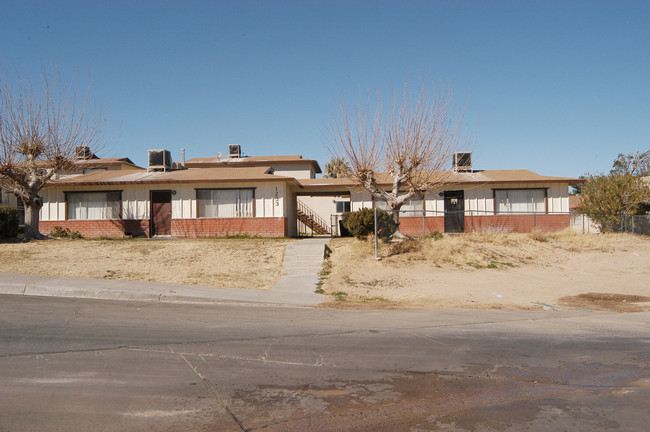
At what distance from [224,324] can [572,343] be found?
18.7ft

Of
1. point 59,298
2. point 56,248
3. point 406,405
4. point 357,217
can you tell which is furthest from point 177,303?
point 56,248

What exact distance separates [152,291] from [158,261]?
5005 millimetres

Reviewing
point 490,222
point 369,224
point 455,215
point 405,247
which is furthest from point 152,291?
point 490,222

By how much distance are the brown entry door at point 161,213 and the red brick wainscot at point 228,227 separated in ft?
1.62

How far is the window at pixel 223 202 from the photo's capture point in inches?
979

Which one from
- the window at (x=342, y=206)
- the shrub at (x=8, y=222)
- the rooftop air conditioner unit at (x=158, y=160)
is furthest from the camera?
the window at (x=342, y=206)

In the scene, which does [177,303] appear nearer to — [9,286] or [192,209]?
[9,286]

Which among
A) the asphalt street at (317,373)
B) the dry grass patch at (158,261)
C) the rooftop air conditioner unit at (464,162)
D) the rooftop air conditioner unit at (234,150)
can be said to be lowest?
the asphalt street at (317,373)

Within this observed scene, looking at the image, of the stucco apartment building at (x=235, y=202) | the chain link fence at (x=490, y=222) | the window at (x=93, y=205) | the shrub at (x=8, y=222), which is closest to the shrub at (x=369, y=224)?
the stucco apartment building at (x=235, y=202)

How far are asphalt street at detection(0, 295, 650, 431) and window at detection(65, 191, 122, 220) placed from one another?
16.8 m

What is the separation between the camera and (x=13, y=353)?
21.2ft

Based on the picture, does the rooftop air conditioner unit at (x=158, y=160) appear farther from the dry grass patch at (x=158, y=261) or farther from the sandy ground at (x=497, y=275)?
the sandy ground at (x=497, y=275)

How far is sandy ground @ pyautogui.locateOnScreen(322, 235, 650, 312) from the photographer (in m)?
12.1

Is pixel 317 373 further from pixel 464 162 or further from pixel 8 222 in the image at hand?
pixel 464 162
